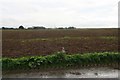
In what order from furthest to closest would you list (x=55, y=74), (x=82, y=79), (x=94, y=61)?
(x=94, y=61) < (x=55, y=74) < (x=82, y=79)

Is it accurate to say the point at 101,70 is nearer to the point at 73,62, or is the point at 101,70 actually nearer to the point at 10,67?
the point at 73,62

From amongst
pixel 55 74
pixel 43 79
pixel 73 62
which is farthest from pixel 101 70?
pixel 43 79

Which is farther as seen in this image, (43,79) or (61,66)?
(61,66)

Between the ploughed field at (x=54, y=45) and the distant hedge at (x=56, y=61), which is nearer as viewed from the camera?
the distant hedge at (x=56, y=61)

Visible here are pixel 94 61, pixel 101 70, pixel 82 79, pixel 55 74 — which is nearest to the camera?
pixel 82 79

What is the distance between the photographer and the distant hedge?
26.2ft

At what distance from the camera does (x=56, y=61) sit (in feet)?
27.1

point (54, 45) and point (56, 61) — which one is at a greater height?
point (54, 45)

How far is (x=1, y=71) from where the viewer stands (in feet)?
25.5

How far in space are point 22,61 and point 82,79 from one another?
8.65 ft

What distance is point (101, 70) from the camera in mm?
7930

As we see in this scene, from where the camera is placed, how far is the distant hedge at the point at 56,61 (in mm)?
7977

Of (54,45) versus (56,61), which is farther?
(54,45)

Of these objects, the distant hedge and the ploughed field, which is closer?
the distant hedge
